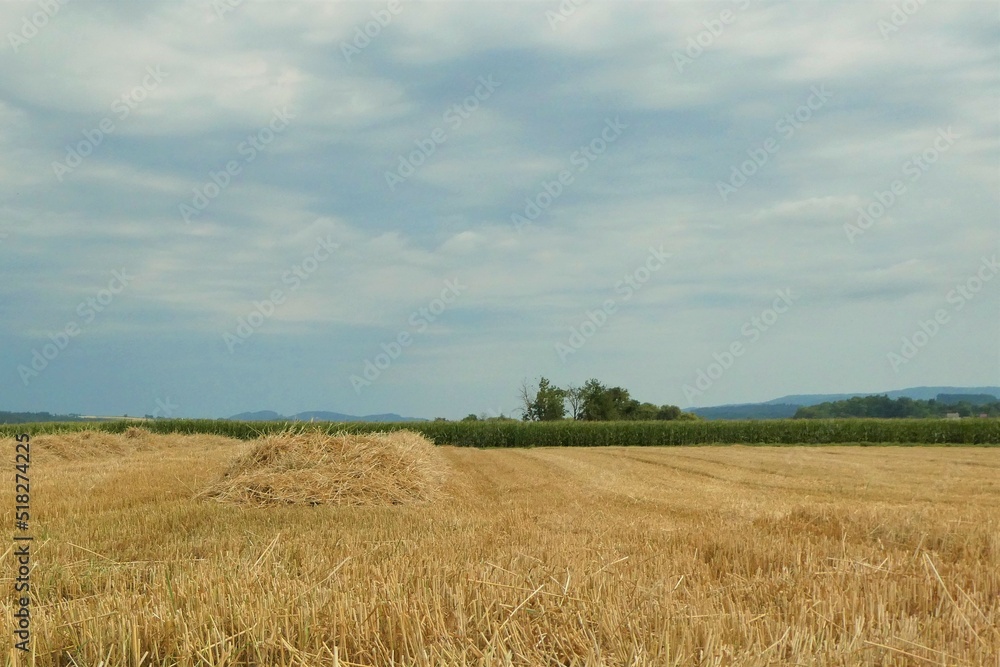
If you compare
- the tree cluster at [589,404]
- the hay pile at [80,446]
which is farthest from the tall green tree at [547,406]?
the hay pile at [80,446]

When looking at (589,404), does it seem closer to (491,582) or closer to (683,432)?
(683,432)

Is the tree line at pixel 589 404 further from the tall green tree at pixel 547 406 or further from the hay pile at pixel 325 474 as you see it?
the hay pile at pixel 325 474

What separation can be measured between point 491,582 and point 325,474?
345 inches

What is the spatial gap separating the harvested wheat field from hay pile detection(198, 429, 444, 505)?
0.07 metres

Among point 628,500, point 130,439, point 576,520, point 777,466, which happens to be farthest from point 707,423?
point 576,520

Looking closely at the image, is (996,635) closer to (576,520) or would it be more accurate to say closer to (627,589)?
(627,589)

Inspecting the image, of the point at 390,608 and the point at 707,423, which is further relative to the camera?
the point at 707,423

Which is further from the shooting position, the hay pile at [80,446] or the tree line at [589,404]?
the tree line at [589,404]

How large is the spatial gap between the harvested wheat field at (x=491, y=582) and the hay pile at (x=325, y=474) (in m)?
0.07

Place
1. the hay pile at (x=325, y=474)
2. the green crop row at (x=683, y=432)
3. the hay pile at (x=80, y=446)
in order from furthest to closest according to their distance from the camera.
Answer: the green crop row at (x=683, y=432) < the hay pile at (x=80, y=446) < the hay pile at (x=325, y=474)

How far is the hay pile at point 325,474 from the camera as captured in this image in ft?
37.6

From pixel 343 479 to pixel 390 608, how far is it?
880 cm

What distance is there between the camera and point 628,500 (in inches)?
472

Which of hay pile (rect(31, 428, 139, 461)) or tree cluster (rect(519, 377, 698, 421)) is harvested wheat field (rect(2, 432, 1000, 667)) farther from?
tree cluster (rect(519, 377, 698, 421))
